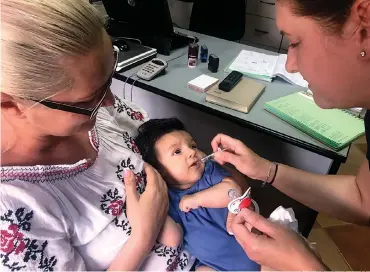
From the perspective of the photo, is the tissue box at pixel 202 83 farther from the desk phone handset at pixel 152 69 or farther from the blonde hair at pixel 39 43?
the blonde hair at pixel 39 43

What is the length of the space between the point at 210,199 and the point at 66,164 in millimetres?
538

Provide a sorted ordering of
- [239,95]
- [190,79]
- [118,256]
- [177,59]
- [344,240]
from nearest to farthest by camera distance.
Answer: [118,256], [239,95], [190,79], [177,59], [344,240]

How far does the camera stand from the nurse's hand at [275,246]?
2.87 ft

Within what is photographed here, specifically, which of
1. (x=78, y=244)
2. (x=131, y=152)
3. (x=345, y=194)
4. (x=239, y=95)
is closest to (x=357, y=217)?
(x=345, y=194)

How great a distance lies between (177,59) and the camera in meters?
1.92

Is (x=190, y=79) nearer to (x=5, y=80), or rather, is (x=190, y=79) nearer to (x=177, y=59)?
(x=177, y=59)

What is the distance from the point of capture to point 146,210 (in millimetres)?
1045

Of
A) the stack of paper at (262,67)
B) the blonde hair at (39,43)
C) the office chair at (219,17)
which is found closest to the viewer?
the blonde hair at (39,43)

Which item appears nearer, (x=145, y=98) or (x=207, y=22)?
(x=145, y=98)

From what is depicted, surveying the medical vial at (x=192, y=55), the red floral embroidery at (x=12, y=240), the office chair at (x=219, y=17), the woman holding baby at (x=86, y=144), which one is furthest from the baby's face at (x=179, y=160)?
the office chair at (x=219, y=17)

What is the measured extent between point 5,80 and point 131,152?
535 millimetres

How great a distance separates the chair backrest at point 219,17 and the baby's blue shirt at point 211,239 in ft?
6.50

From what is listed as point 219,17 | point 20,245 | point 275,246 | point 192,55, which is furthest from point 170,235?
point 219,17

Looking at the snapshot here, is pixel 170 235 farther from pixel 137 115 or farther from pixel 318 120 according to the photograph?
pixel 318 120
